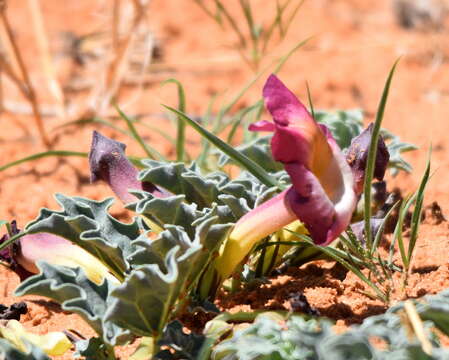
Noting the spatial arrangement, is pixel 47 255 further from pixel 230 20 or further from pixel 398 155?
pixel 230 20

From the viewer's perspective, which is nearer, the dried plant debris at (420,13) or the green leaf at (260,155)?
the green leaf at (260,155)

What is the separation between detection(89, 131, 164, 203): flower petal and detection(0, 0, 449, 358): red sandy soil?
1.06 ft

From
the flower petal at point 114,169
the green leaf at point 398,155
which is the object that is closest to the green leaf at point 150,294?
the flower petal at point 114,169

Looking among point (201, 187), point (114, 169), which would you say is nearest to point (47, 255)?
point (114, 169)

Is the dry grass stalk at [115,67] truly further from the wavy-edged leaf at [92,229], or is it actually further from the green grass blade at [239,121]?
the wavy-edged leaf at [92,229]

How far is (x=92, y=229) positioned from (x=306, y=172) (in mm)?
522

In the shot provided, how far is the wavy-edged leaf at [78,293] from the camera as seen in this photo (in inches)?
58.7

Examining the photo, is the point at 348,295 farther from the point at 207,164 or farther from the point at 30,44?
the point at 30,44

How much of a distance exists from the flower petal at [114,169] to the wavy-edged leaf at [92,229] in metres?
0.09

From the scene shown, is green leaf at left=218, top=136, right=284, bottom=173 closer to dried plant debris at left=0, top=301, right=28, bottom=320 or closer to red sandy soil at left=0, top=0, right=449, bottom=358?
red sandy soil at left=0, top=0, right=449, bottom=358

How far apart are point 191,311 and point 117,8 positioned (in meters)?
1.79

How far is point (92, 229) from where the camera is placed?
1.74 m

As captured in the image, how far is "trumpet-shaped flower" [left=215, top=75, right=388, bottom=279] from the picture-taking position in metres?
1.48

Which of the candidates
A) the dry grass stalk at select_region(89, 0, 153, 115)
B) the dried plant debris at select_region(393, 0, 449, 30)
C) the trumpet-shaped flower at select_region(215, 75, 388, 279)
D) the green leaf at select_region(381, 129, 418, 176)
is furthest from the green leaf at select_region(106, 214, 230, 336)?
the dried plant debris at select_region(393, 0, 449, 30)
